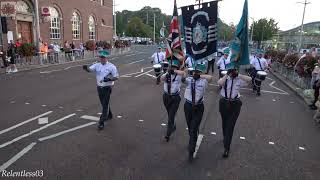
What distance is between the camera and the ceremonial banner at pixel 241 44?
5.70 metres

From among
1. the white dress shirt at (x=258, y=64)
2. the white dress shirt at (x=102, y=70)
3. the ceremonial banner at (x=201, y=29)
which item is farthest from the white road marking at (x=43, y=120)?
the white dress shirt at (x=258, y=64)

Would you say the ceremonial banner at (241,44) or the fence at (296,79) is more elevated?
the ceremonial banner at (241,44)

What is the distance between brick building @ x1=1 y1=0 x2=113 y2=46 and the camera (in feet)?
95.8

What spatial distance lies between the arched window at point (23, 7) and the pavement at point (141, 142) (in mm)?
20207

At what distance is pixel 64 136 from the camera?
6859 mm

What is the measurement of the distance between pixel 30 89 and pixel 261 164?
9.93m

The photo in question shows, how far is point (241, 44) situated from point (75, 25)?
3683 cm

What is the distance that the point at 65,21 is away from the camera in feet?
120

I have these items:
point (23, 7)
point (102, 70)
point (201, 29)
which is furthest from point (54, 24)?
point (201, 29)

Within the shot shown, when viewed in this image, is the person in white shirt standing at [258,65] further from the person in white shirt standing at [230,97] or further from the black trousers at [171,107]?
the person in white shirt standing at [230,97]

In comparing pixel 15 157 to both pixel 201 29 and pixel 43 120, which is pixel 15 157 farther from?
pixel 201 29

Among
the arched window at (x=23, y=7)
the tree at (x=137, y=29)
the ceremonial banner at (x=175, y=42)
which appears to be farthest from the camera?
the tree at (x=137, y=29)

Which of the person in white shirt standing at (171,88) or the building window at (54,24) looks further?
the building window at (54,24)

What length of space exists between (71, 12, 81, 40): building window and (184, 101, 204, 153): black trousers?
3565 centimetres
